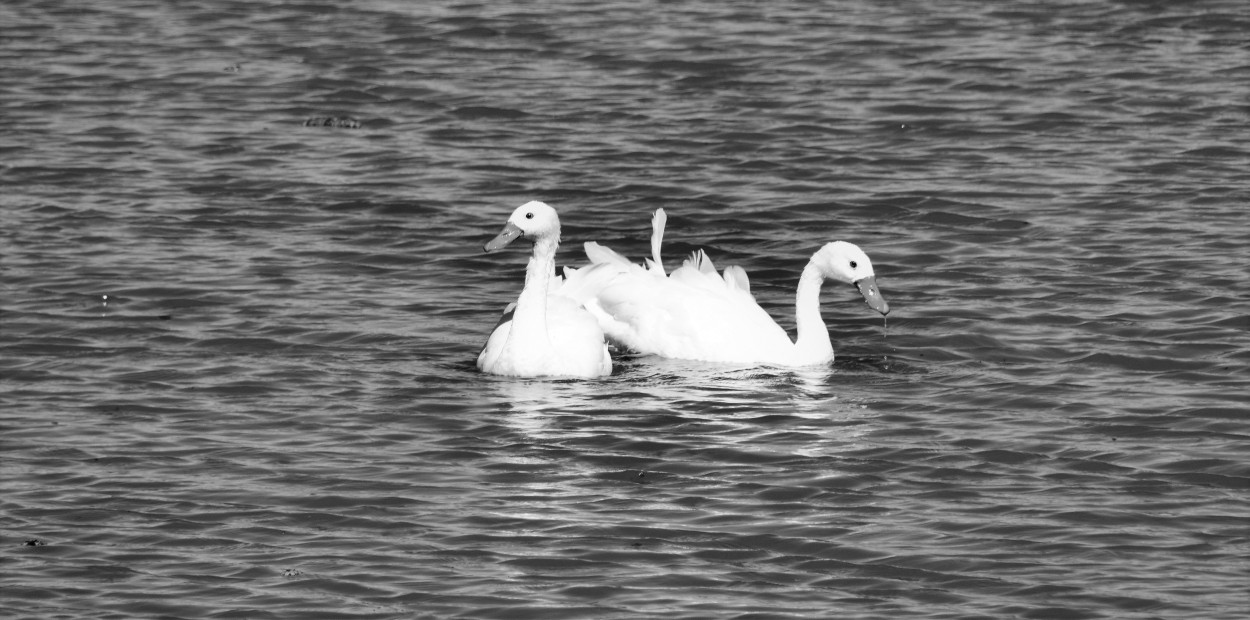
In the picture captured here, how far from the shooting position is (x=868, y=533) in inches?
402

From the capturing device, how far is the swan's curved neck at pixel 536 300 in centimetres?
1358

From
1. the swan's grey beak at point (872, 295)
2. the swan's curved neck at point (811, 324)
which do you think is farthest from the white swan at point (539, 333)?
the swan's grey beak at point (872, 295)

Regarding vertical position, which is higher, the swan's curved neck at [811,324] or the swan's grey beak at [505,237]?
the swan's grey beak at [505,237]

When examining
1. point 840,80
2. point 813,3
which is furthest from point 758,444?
point 813,3

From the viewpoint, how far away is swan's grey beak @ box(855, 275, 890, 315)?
46.4 ft

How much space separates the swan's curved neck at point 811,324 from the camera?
45.8ft

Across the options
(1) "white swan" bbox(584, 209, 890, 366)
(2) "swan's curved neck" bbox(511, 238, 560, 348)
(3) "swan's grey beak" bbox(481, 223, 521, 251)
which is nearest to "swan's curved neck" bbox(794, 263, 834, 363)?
(1) "white swan" bbox(584, 209, 890, 366)

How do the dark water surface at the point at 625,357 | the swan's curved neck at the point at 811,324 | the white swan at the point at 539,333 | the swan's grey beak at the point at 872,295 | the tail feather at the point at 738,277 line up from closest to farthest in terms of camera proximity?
the dark water surface at the point at 625,357, the white swan at the point at 539,333, the swan's curved neck at the point at 811,324, the swan's grey beak at the point at 872,295, the tail feather at the point at 738,277

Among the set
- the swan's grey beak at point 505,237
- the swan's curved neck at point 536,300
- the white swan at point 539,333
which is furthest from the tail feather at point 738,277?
the swan's grey beak at point 505,237

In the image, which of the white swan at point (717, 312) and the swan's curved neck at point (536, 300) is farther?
the white swan at point (717, 312)

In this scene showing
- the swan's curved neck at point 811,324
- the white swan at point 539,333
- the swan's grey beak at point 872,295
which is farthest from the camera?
the swan's grey beak at point 872,295

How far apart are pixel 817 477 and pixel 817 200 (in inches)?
283

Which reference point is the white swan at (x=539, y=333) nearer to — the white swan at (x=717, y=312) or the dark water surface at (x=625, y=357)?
the dark water surface at (x=625, y=357)

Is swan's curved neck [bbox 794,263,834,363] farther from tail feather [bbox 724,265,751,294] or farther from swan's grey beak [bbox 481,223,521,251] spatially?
swan's grey beak [bbox 481,223,521,251]
